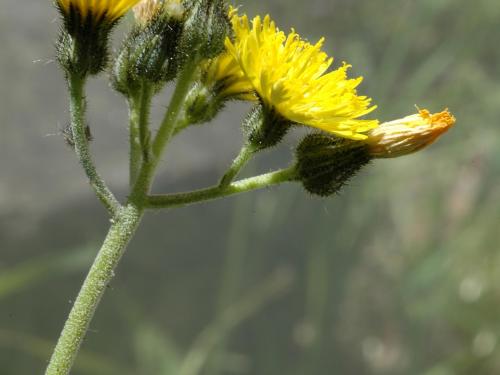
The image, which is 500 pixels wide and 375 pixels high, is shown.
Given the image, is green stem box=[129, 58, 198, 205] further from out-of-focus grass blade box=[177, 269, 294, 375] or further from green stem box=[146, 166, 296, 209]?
out-of-focus grass blade box=[177, 269, 294, 375]

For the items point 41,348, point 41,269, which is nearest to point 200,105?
point 41,269

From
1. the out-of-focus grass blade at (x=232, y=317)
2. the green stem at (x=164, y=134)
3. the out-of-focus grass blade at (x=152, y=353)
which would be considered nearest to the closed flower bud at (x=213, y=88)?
the green stem at (x=164, y=134)

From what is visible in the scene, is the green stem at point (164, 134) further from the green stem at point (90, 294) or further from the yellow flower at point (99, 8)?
the yellow flower at point (99, 8)

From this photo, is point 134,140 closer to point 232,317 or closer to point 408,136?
point 408,136

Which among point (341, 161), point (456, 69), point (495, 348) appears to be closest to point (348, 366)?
point (495, 348)

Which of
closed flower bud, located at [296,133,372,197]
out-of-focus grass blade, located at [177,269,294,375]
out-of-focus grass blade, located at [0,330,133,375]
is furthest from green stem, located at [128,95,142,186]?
out-of-focus grass blade, located at [177,269,294,375]

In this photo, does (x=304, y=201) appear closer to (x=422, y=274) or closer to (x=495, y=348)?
(x=422, y=274)
